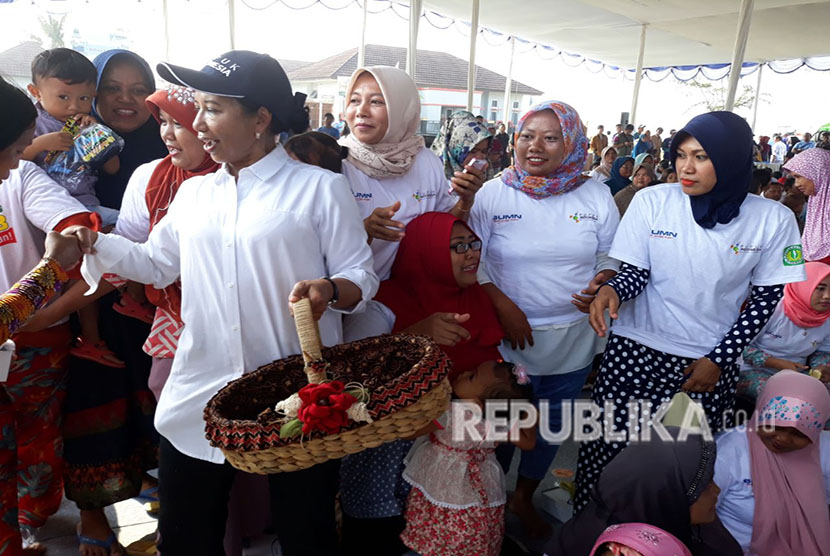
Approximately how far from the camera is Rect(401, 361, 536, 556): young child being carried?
2.07 metres

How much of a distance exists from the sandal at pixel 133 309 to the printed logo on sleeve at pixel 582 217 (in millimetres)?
1620

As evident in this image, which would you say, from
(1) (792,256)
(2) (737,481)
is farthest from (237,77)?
(2) (737,481)

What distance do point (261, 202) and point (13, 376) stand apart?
1211mm

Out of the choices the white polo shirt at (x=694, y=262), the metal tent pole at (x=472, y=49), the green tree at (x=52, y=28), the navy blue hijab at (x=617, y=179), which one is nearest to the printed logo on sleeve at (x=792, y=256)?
the white polo shirt at (x=694, y=262)

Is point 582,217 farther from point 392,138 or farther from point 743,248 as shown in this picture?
point 392,138

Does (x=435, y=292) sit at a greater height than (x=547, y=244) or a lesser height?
lesser

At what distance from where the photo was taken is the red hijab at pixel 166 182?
1.79 m

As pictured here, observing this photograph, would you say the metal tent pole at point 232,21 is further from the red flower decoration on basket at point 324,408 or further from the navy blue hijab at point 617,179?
the red flower decoration on basket at point 324,408

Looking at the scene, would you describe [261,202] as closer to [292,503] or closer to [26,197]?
[292,503]

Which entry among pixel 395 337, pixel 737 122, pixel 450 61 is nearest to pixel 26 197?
pixel 395 337

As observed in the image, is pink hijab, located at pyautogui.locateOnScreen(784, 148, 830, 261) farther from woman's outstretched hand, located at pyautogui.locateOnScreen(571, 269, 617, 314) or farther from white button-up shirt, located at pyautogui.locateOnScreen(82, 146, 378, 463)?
white button-up shirt, located at pyautogui.locateOnScreen(82, 146, 378, 463)

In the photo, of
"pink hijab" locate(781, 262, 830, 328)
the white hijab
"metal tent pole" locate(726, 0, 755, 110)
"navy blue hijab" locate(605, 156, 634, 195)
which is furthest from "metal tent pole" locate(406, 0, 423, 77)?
the white hijab

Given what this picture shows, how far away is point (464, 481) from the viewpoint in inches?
82.1

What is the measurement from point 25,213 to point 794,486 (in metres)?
3.01
